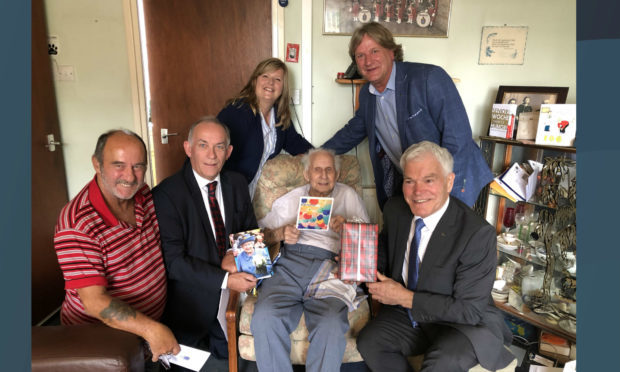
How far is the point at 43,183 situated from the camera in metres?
2.83

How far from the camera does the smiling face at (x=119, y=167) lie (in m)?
1.63

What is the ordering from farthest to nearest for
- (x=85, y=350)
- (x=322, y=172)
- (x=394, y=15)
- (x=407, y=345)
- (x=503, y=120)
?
(x=394, y=15) < (x=503, y=120) < (x=322, y=172) < (x=407, y=345) < (x=85, y=350)

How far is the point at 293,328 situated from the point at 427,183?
1.04 metres

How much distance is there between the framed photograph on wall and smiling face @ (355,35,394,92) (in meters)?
1.17

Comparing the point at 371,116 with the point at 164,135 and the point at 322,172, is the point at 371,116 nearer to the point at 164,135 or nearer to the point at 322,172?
the point at 322,172

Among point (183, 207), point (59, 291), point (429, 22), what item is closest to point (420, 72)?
point (429, 22)

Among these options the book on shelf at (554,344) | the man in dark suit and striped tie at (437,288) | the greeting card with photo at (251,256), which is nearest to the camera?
the man in dark suit and striped tie at (437,288)

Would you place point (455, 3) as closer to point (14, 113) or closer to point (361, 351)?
point (361, 351)

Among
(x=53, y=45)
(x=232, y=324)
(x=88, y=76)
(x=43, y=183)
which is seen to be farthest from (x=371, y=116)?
(x=53, y=45)

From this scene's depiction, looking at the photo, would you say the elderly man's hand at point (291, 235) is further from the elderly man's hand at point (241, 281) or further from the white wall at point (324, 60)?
the white wall at point (324, 60)

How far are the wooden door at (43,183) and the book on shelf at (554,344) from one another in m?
3.69

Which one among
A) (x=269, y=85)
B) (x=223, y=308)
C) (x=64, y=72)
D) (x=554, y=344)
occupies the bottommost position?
(x=554, y=344)

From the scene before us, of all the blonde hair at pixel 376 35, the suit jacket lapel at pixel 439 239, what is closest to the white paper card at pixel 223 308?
the suit jacket lapel at pixel 439 239

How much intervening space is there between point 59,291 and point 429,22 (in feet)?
12.5
